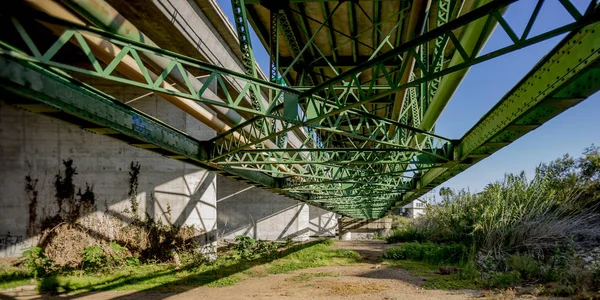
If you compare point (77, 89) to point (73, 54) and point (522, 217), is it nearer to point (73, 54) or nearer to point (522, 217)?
point (73, 54)

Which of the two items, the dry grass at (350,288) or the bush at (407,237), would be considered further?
the bush at (407,237)

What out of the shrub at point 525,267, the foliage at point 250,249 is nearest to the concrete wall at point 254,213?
the foliage at point 250,249

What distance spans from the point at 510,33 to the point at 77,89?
593cm

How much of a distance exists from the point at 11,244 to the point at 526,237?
18.4 m

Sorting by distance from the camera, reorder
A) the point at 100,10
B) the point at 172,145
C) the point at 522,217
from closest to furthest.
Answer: the point at 100,10
the point at 172,145
the point at 522,217

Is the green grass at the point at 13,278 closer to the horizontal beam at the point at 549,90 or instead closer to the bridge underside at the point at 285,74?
the bridge underside at the point at 285,74

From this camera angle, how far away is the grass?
10.5 metres

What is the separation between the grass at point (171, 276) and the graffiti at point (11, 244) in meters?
1.94

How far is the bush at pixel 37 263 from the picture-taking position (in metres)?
11.7

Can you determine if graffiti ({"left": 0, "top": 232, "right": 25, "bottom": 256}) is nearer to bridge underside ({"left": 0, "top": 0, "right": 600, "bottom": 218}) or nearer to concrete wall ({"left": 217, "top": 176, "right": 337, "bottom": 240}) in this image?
bridge underside ({"left": 0, "top": 0, "right": 600, "bottom": 218})

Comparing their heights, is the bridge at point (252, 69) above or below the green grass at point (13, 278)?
above

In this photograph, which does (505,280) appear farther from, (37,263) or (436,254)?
(37,263)

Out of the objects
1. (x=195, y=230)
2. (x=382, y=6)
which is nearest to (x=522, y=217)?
(x=382, y=6)

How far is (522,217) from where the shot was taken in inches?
557
